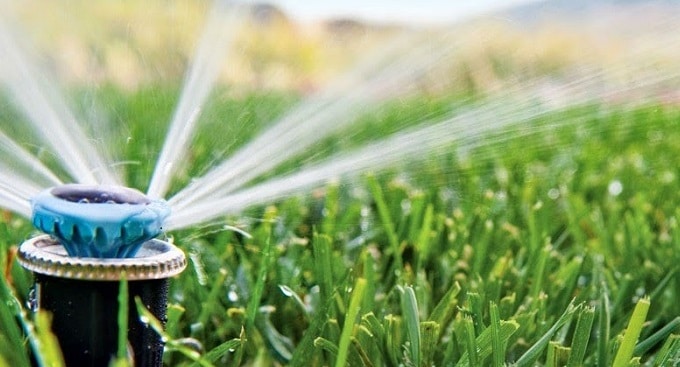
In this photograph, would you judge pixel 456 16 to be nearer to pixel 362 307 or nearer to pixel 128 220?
pixel 362 307

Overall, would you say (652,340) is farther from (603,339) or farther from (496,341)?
(496,341)

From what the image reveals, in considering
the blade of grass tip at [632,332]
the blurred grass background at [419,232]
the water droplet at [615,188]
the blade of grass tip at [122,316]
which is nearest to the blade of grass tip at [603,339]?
the blurred grass background at [419,232]

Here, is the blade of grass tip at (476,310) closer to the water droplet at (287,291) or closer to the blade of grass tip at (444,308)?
the blade of grass tip at (444,308)

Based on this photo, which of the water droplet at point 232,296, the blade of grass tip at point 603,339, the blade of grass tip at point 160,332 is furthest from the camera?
the water droplet at point 232,296

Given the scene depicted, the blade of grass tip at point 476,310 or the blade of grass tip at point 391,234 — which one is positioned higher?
the blade of grass tip at point 476,310

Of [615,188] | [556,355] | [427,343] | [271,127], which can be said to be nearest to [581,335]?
[556,355]

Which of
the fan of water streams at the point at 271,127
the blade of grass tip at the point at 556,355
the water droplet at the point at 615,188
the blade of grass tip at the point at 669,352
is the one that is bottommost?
the water droplet at the point at 615,188

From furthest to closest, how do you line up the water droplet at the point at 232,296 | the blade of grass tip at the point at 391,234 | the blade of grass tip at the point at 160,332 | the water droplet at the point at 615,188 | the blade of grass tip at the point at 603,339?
the water droplet at the point at 615,188, the blade of grass tip at the point at 391,234, the water droplet at the point at 232,296, the blade of grass tip at the point at 603,339, the blade of grass tip at the point at 160,332
